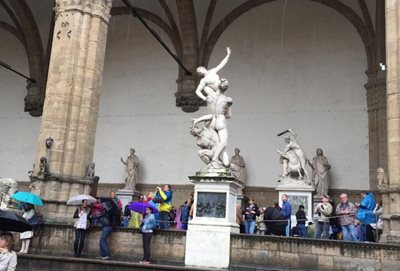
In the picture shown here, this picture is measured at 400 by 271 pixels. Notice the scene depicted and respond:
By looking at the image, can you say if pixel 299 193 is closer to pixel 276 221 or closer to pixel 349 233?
pixel 349 233

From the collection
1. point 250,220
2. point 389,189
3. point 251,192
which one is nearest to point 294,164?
point 251,192

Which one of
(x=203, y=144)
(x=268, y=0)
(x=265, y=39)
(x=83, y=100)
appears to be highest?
(x=268, y=0)

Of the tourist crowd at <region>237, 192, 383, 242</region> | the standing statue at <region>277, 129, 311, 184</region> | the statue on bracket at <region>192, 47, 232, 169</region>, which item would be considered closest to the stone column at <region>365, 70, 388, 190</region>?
the standing statue at <region>277, 129, 311, 184</region>

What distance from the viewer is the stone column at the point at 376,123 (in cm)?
1539

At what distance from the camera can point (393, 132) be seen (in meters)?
8.59

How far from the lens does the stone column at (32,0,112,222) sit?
10109mm

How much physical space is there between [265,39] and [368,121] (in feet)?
16.4

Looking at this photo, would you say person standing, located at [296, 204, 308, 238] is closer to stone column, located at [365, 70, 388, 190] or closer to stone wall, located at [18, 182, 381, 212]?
stone wall, located at [18, 182, 381, 212]

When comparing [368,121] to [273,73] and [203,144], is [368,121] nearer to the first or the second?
[273,73]

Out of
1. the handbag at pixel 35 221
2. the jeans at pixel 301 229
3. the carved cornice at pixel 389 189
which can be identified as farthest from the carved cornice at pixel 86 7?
the carved cornice at pixel 389 189

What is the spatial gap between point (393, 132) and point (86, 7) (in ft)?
23.8

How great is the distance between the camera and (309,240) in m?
7.88

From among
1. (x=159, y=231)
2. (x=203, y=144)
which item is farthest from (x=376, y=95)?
(x=159, y=231)

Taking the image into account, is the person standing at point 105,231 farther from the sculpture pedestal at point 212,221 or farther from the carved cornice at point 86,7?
the carved cornice at point 86,7
